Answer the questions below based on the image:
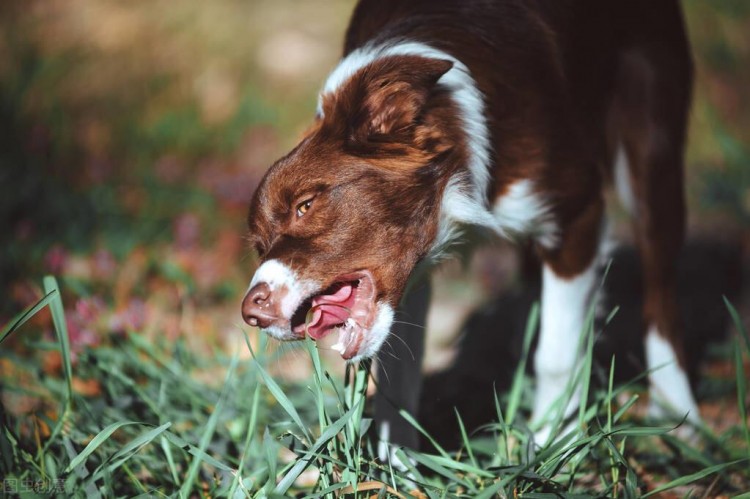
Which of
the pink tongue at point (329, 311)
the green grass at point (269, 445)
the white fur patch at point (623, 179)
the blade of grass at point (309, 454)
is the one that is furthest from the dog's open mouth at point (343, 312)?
the white fur patch at point (623, 179)

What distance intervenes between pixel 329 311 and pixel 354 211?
27 centimetres

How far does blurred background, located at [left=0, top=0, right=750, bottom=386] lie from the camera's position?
3807 mm

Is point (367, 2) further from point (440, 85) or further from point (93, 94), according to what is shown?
point (93, 94)

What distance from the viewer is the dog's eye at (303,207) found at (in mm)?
2143

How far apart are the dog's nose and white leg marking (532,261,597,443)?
1137 millimetres

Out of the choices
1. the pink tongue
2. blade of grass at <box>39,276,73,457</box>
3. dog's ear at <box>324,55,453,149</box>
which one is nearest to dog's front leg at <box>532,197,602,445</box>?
dog's ear at <box>324,55,453,149</box>

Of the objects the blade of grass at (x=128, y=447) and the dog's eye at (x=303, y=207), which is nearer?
the blade of grass at (x=128, y=447)

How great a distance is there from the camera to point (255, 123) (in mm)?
5953

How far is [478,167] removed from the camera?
237cm

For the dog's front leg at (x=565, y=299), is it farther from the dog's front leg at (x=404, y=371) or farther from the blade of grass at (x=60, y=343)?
the blade of grass at (x=60, y=343)

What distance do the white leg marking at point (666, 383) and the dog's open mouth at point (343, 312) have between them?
1357mm

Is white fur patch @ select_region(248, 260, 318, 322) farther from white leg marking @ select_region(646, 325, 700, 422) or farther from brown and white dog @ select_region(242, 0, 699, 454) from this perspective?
white leg marking @ select_region(646, 325, 700, 422)

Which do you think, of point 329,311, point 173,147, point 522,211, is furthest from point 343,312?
point 173,147

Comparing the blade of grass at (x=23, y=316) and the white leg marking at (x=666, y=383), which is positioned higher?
the blade of grass at (x=23, y=316)
